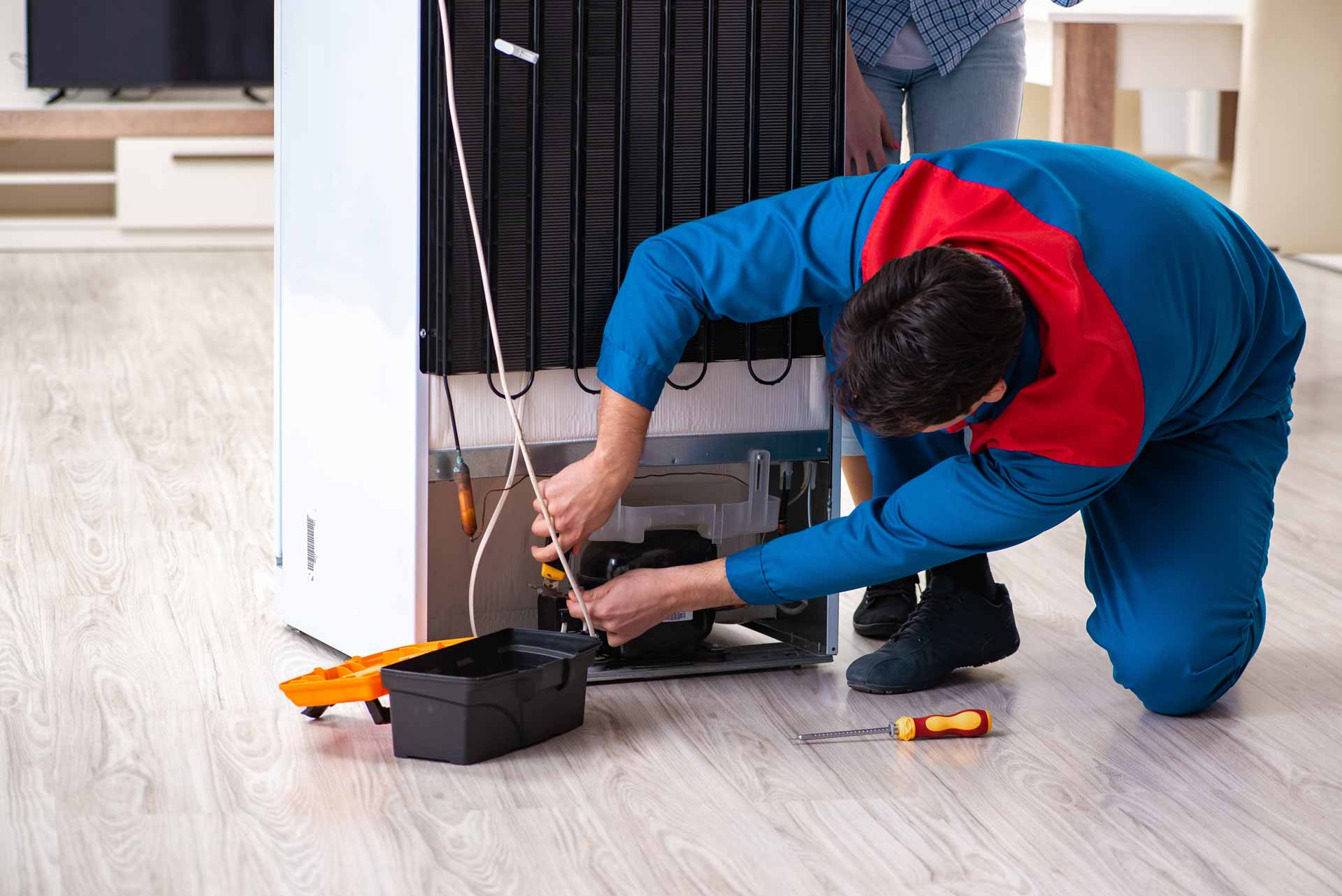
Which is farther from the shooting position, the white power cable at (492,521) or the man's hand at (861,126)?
the man's hand at (861,126)

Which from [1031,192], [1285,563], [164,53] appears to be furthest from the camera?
[164,53]

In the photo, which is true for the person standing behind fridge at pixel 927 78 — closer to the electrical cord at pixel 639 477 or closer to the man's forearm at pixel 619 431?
the electrical cord at pixel 639 477

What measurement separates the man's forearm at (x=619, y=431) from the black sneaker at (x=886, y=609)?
485 millimetres

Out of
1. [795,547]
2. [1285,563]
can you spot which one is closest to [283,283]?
[795,547]

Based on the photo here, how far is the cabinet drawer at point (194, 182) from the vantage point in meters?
4.95

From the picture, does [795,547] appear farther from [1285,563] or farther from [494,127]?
[1285,563]

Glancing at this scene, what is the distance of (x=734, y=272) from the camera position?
149 centimetres

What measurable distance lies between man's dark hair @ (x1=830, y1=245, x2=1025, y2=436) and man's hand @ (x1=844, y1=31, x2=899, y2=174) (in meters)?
0.52

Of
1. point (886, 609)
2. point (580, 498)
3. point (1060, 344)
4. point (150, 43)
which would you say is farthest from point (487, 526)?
point (150, 43)

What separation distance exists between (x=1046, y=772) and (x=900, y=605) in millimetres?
420

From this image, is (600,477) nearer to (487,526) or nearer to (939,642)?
(487,526)

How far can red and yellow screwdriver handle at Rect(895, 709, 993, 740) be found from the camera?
5.17 feet

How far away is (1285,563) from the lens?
2193mm

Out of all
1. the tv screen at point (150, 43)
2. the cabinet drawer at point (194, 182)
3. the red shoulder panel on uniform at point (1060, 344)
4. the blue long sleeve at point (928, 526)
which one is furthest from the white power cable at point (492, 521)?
the tv screen at point (150, 43)
